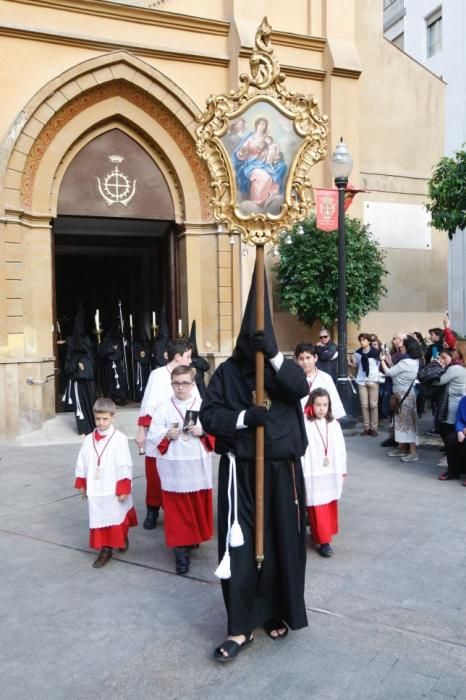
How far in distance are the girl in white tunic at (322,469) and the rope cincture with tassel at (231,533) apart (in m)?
1.84

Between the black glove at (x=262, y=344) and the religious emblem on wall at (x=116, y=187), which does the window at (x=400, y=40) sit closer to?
the religious emblem on wall at (x=116, y=187)

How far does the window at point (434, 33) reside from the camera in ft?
95.4

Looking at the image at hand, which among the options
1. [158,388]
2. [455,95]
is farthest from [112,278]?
[455,95]

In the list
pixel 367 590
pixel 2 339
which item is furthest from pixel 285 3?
pixel 367 590

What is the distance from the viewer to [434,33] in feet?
96.7

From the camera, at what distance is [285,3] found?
13.7 metres

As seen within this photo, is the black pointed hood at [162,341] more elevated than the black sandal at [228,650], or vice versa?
the black pointed hood at [162,341]

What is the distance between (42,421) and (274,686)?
9.17 metres

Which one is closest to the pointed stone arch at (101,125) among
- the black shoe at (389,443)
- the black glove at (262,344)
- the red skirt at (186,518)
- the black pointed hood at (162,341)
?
the black pointed hood at (162,341)

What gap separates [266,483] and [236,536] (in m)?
0.36

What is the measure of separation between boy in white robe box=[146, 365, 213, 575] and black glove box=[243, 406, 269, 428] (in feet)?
5.04

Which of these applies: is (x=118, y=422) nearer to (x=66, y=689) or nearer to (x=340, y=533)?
(x=340, y=533)

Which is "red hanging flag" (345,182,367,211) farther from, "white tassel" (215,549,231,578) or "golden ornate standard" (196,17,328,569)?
"white tassel" (215,549,231,578)

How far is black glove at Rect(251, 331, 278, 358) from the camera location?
3.87 metres
